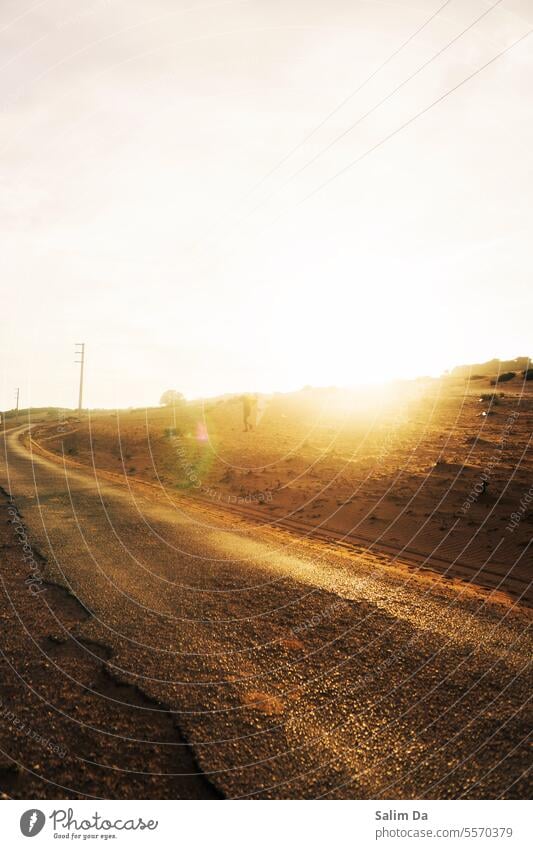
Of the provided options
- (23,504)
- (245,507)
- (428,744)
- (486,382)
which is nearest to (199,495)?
(245,507)

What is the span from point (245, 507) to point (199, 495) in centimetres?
298

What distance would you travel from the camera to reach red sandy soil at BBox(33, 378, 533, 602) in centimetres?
1307

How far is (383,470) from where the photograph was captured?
68.8 ft

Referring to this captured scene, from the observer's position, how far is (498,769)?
13.4 feet

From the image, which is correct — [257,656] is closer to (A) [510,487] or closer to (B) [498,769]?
(B) [498,769]

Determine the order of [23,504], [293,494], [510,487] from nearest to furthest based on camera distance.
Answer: [23,504] < [510,487] < [293,494]
